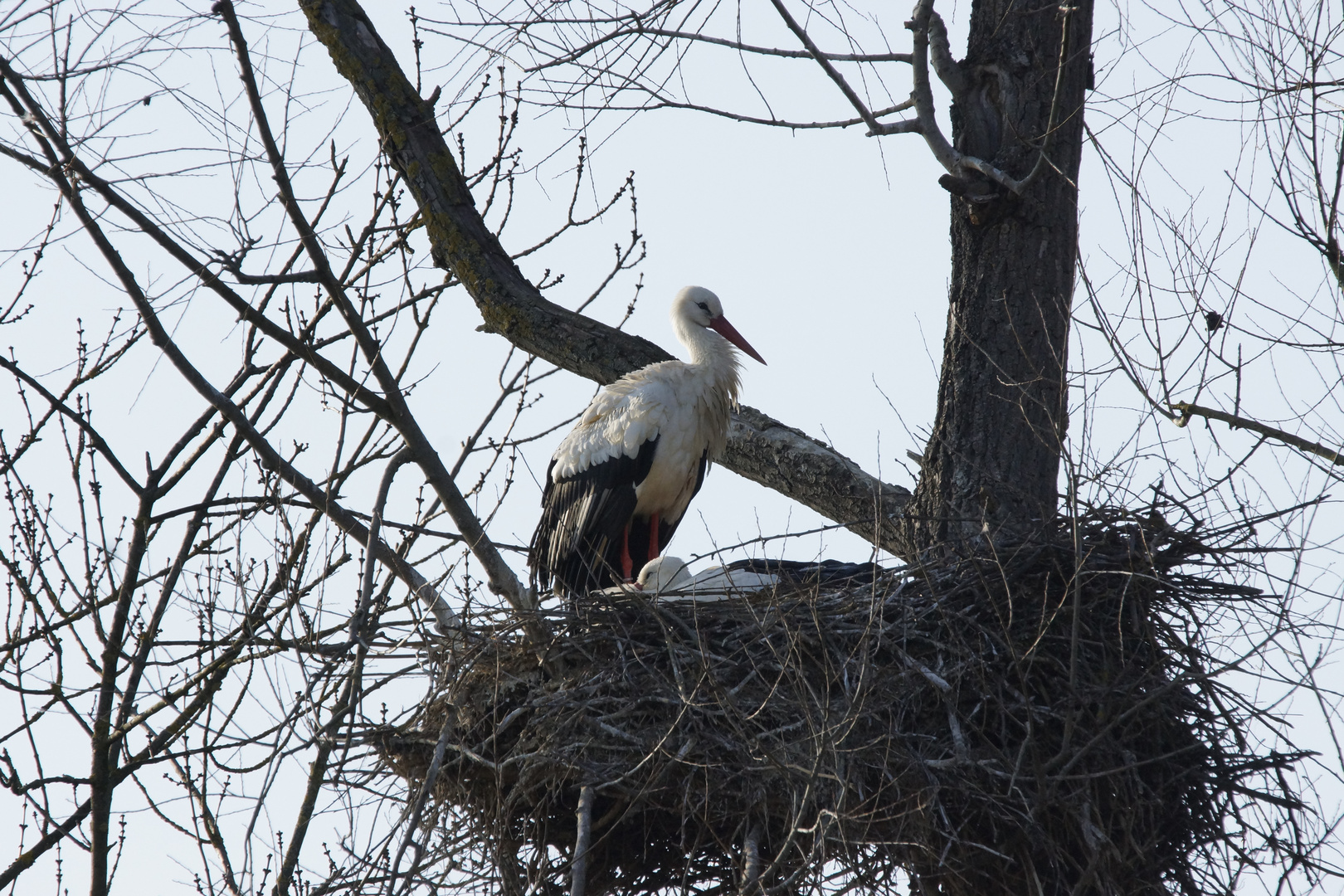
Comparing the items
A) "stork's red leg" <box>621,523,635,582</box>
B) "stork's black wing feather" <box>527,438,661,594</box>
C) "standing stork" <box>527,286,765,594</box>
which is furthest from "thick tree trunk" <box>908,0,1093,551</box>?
"stork's red leg" <box>621,523,635,582</box>

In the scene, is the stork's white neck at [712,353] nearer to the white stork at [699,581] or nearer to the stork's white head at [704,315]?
the stork's white head at [704,315]

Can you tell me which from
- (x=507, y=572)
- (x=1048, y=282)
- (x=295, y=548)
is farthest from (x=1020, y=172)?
(x=295, y=548)

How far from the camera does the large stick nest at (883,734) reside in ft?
14.8

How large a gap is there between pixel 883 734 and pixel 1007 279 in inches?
87.3

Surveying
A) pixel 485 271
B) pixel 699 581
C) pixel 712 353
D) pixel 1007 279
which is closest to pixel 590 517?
pixel 712 353

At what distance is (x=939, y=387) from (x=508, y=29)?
7.40ft

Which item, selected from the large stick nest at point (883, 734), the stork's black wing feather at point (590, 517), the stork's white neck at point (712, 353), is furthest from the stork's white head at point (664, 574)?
the stork's white neck at point (712, 353)

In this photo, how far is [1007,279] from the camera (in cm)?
599

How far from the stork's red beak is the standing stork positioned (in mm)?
100

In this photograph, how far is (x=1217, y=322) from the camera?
197 inches

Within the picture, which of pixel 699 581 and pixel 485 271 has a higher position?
pixel 485 271

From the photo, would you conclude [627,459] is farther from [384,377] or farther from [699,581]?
[384,377]

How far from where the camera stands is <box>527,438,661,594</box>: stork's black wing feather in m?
7.74

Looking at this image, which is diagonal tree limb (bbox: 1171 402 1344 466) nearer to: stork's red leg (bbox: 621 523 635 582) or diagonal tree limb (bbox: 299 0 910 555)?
diagonal tree limb (bbox: 299 0 910 555)
